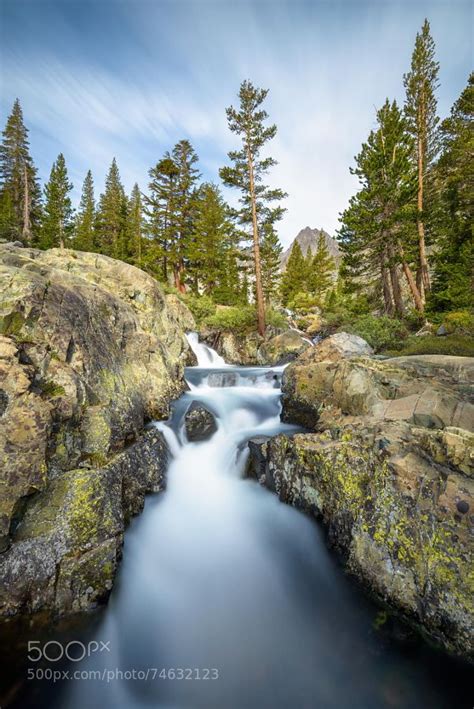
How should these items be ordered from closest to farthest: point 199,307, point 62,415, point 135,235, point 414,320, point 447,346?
1. point 62,415
2. point 447,346
3. point 414,320
4. point 199,307
5. point 135,235

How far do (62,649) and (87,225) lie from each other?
146ft

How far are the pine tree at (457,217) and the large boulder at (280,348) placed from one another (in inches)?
298

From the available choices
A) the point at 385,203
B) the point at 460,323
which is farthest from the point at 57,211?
the point at 460,323

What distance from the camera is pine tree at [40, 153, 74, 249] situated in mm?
34219

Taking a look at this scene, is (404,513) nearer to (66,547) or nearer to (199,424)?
(66,547)

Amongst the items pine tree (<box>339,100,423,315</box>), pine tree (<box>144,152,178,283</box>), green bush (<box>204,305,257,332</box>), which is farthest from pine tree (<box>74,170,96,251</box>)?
pine tree (<box>339,100,423,315</box>)

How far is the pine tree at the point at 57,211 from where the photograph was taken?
3422 cm

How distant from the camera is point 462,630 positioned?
125 inches

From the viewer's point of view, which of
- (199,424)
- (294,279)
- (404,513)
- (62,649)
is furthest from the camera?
(294,279)

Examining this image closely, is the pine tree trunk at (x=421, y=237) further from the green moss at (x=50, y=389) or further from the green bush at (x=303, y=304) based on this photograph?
the green moss at (x=50, y=389)

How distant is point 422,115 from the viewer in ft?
62.1

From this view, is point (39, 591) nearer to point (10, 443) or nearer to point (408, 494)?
point (10, 443)

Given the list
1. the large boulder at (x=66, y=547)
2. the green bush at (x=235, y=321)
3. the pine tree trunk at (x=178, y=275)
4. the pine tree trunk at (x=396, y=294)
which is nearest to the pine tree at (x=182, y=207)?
the pine tree trunk at (x=178, y=275)

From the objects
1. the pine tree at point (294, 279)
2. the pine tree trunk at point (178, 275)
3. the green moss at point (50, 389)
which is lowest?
the green moss at point (50, 389)
